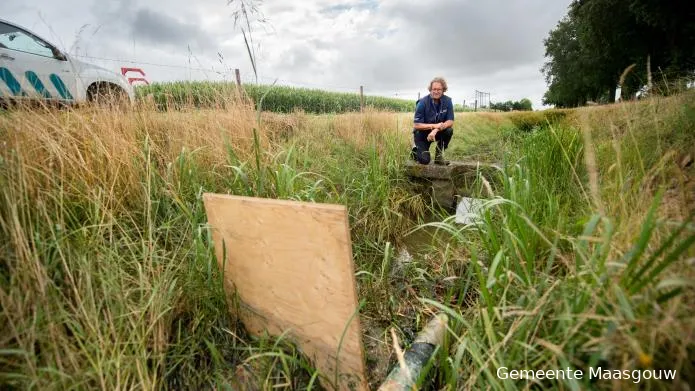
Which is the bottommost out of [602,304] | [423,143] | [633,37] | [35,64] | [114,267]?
[114,267]

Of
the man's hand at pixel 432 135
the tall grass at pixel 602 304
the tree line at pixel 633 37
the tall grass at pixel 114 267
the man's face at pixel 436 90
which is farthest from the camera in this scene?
the tree line at pixel 633 37

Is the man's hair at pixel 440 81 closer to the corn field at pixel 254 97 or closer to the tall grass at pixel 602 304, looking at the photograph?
the corn field at pixel 254 97

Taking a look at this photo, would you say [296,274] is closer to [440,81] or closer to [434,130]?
[434,130]

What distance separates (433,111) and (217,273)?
3715mm

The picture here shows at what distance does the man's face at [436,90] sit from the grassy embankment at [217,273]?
187 cm

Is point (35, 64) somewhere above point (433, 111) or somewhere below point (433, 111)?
above

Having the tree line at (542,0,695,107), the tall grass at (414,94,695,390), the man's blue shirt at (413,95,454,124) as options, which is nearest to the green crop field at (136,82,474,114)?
the tall grass at (414,94,695,390)

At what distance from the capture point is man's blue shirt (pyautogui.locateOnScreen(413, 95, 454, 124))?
4.20m

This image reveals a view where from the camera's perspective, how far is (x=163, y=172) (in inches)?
79.9

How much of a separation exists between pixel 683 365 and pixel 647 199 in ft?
2.25

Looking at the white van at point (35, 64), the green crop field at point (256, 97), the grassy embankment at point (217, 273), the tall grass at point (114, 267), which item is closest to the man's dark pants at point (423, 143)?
the grassy embankment at point (217, 273)

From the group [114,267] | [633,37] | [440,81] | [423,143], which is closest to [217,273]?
[114,267]

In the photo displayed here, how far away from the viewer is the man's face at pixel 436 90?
4.09 metres

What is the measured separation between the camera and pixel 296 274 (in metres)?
1.20
